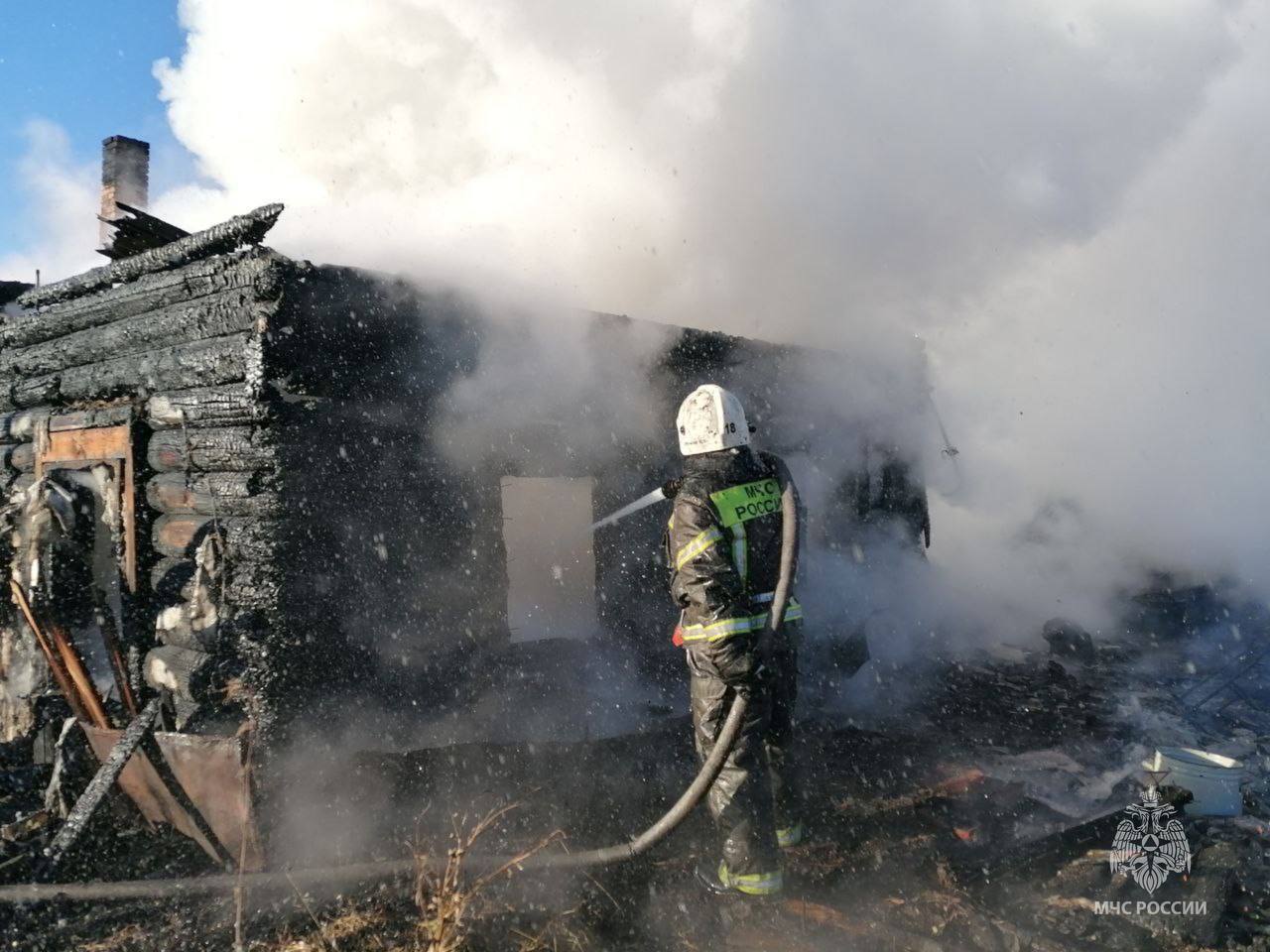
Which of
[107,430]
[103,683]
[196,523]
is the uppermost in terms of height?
[107,430]

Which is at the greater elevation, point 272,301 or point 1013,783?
point 272,301

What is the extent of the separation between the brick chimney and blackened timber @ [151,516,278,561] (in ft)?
38.7

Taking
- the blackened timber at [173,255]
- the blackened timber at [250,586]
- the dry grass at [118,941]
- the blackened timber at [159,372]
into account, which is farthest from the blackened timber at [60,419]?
the dry grass at [118,941]

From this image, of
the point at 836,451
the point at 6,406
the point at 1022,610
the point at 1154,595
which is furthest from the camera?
the point at 1022,610

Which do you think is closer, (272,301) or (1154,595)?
(272,301)

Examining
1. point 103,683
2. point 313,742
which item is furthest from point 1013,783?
point 103,683

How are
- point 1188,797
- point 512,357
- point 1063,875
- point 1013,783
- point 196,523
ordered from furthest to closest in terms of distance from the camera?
point 512,357 → point 1013,783 → point 196,523 → point 1188,797 → point 1063,875

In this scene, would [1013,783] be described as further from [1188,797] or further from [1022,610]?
[1022,610]

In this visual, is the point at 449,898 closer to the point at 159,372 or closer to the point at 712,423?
the point at 712,423

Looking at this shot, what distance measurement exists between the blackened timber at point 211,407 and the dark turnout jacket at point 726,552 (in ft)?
8.12

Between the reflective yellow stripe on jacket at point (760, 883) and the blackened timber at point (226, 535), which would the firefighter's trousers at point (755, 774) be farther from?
the blackened timber at point (226, 535)

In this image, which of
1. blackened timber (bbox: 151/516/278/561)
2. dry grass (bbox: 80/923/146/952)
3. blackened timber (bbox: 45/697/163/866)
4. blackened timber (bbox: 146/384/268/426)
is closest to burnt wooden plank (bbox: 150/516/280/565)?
blackened timber (bbox: 151/516/278/561)

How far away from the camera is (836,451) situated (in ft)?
30.0

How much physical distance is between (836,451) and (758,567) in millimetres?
5596
